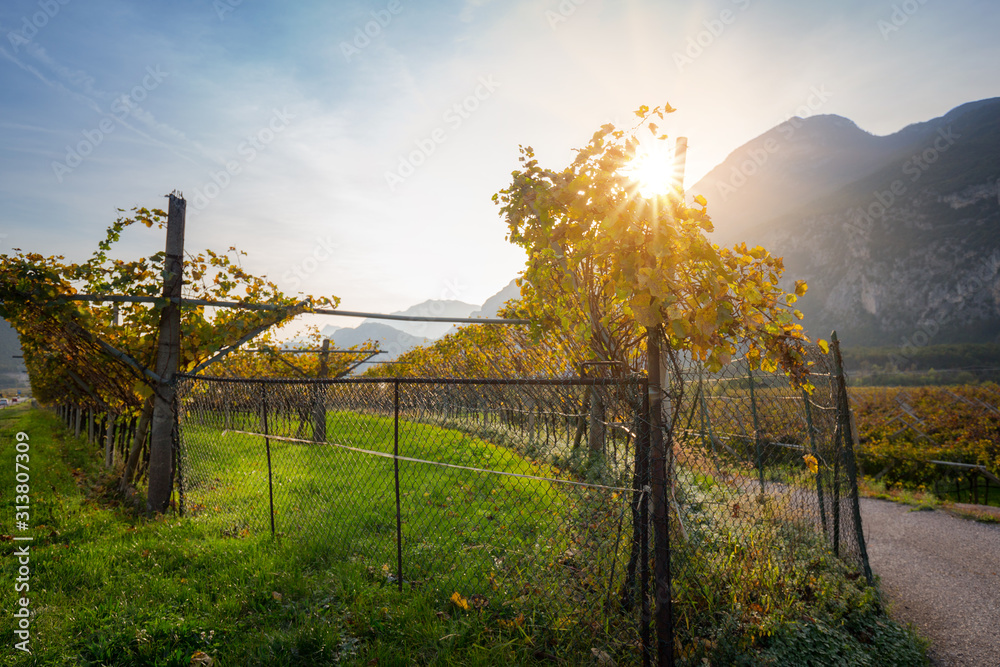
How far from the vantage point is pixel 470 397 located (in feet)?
12.5

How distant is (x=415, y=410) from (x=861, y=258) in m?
127

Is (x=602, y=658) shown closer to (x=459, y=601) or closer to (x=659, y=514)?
(x=659, y=514)

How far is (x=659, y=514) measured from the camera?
2.46 m

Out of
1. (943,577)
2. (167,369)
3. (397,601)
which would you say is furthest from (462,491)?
(943,577)

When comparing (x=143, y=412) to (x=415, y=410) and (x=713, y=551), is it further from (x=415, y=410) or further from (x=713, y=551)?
(x=713, y=551)

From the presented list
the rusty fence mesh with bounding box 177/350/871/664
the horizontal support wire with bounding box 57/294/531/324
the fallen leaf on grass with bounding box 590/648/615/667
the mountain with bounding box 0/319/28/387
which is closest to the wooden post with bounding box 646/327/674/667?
the rusty fence mesh with bounding box 177/350/871/664

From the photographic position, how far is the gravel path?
3.59 m

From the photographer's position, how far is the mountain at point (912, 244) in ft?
280

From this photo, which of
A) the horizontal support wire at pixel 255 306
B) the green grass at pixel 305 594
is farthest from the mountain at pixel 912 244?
the green grass at pixel 305 594

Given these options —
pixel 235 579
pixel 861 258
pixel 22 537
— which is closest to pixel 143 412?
pixel 22 537

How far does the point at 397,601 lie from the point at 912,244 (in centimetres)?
12578

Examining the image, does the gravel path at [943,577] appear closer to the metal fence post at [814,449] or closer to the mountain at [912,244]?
the metal fence post at [814,449]

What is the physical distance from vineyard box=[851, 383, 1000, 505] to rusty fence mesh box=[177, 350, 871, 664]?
216 inches

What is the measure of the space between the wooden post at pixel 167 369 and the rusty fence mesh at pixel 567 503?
152mm
